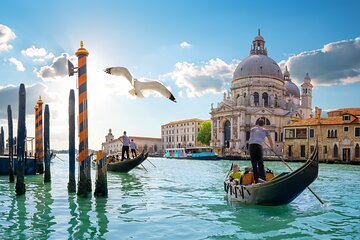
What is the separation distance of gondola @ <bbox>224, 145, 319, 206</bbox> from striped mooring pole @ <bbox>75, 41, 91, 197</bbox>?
9.65ft

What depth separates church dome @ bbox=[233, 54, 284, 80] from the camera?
5350 cm

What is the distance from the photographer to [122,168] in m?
15.9

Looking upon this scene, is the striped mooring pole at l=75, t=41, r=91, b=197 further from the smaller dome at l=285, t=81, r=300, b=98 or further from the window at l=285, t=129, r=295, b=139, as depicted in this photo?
the smaller dome at l=285, t=81, r=300, b=98

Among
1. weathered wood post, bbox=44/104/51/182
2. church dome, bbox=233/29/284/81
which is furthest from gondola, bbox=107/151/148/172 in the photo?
church dome, bbox=233/29/284/81

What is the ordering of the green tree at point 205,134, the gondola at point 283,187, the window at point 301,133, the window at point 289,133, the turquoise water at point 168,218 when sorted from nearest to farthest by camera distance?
the turquoise water at point 168,218, the gondola at point 283,187, the window at point 301,133, the window at point 289,133, the green tree at point 205,134

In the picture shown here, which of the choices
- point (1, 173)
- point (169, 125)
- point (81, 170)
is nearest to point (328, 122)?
point (1, 173)

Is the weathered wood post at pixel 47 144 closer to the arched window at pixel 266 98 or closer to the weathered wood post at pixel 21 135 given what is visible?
the weathered wood post at pixel 21 135

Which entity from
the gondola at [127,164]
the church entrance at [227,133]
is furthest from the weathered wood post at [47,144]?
the church entrance at [227,133]

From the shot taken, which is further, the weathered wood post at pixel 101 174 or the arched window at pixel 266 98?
the arched window at pixel 266 98

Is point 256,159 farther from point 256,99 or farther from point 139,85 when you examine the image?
point 256,99

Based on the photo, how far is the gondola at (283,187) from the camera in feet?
20.8

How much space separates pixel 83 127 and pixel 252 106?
4634 cm

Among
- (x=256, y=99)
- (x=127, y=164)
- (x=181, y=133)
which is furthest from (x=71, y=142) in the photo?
(x=181, y=133)

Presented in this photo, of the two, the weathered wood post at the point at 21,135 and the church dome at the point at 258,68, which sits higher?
the church dome at the point at 258,68
